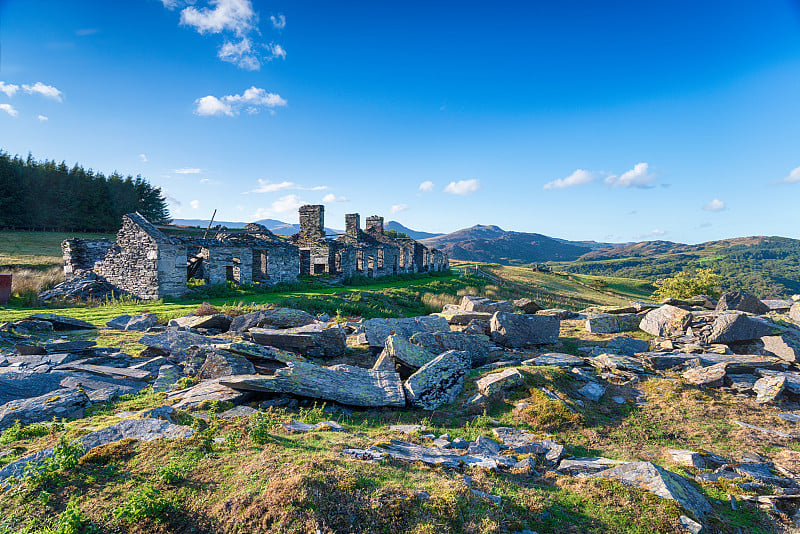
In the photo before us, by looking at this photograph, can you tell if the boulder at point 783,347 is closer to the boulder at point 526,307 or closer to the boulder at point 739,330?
the boulder at point 739,330

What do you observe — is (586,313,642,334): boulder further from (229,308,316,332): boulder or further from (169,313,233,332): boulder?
(169,313,233,332): boulder

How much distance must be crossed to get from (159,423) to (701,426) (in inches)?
365

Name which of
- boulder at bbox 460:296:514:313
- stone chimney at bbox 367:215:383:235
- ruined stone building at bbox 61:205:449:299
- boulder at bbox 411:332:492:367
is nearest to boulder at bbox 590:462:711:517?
boulder at bbox 411:332:492:367

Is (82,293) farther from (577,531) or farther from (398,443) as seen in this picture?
(577,531)

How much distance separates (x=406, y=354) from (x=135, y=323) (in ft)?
28.3

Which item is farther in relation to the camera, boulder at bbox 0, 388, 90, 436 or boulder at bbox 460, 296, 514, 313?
boulder at bbox 460, 296, 514, 313

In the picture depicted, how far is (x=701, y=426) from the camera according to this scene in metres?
7.23

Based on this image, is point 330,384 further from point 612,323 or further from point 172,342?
point 612,323

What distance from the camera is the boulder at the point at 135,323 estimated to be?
11422 millimetres

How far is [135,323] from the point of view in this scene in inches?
453

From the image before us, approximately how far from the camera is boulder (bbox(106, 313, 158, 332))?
37.5ft

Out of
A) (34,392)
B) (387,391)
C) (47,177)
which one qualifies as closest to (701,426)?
(387,391)

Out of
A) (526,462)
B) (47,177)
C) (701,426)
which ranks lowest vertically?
(701,426)

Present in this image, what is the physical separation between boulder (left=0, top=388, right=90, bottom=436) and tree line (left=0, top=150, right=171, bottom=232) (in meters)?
59.1
